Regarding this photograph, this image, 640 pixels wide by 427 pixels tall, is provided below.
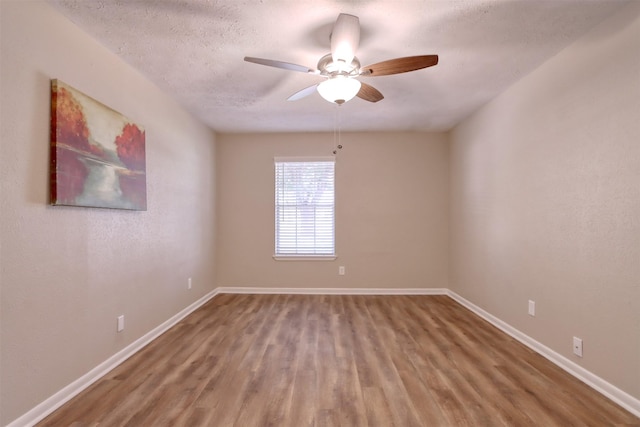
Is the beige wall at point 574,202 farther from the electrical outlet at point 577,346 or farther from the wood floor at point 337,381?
the wood floor at point 337,381

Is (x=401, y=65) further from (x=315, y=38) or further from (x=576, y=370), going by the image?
(x=576, y=370)

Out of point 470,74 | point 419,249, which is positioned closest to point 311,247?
point 419,249

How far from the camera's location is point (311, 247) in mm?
4984

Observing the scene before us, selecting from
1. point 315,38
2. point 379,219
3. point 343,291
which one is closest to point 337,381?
point 315,38

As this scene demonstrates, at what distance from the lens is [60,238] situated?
2.01 meters

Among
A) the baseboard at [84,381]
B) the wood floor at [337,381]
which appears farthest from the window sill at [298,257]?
the baseboard at [84,381]

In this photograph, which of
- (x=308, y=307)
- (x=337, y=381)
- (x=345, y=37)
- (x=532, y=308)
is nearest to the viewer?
(x=345, y=37)

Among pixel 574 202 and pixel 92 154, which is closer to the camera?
pixel 92 154

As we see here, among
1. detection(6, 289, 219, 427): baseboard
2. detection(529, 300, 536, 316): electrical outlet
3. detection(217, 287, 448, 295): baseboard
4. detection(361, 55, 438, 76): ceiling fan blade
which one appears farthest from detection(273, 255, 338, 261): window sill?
detection(361, 55, 438, 76): ceiling fan blade

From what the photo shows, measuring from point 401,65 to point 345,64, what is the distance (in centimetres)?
40

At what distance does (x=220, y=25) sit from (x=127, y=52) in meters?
0.92

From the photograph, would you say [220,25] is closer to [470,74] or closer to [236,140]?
[470,74]

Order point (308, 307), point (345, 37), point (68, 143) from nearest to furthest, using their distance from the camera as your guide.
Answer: point (68, 143)
point (345, 37)
point (308, 307)

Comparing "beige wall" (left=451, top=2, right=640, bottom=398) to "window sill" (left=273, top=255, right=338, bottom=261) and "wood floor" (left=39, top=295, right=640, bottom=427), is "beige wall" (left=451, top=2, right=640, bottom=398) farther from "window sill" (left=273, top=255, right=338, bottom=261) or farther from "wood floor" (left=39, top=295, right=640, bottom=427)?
"window sill" (left=273, top=255, right=338, bottom=261)
